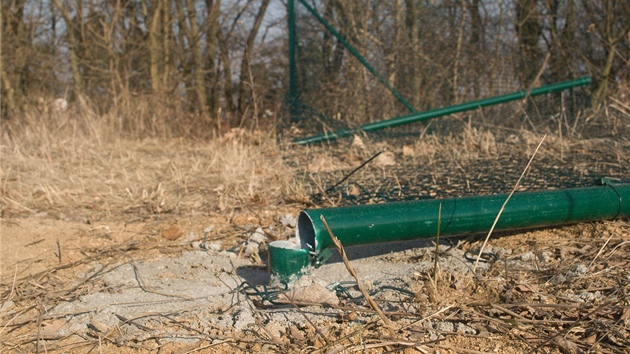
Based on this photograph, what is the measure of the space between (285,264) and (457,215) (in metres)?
0.68

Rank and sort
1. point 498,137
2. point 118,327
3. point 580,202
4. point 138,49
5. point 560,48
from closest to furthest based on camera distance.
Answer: point 118,327 → point 580,202 → point 498,137 → point 560,48 → point 138,49

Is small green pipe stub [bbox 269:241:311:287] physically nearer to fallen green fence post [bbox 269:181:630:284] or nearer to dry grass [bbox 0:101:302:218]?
fallen green fence post [bbox 269:181:630:284]

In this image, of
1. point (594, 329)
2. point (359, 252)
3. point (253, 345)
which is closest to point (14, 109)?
point (359, 252)

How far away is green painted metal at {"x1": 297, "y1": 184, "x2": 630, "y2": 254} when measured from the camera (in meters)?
2.19

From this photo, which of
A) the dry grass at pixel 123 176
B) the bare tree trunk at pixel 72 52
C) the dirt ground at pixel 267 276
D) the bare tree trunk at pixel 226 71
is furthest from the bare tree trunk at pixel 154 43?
the dirt ground at pixel 267 276

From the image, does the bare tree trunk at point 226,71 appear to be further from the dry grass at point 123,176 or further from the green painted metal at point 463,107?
the green painted metal at point 463,107

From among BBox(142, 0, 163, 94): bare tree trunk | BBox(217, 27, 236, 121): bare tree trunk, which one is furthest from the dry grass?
BBox(217, 27, 236, 121): bare tree trunk

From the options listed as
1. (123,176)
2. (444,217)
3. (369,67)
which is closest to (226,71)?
(369,67)

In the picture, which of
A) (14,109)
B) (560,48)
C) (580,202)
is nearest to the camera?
(580,202)

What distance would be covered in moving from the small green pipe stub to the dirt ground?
0.05 meters

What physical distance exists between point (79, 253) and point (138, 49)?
7.55 m

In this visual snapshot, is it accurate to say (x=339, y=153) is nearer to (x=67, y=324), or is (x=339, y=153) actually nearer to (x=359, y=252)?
(x=359, y=252)

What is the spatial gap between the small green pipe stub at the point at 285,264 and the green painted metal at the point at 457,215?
8cm

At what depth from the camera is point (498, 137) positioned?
505 cm
